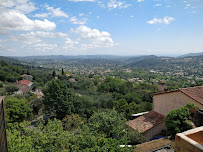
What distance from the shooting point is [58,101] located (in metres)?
23.5

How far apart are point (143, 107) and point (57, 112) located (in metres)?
13.9

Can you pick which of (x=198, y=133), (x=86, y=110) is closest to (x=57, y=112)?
(x=86, y=110)

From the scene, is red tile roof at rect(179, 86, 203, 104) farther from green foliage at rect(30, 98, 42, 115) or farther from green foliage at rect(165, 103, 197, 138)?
green foliage at rect(30, 98, 42, 115)

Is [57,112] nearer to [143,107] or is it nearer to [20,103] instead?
[20,103]

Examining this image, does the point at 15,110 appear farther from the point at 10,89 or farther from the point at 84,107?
the point at 10,89

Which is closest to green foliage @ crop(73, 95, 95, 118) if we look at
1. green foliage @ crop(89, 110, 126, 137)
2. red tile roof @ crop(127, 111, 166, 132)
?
red tile roof @ crop(127, 111, 166, 132)

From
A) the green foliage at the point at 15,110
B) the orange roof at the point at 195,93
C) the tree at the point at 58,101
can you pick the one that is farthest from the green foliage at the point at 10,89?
the orange roof at the point at 195,93

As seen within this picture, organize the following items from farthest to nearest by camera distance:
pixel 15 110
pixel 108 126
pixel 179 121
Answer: pixel 15 110, pixel 108 126, pixel 179 121

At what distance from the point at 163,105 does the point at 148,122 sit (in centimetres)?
245

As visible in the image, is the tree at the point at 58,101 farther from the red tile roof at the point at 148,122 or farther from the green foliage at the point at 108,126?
the green foliage at the point at 108,126

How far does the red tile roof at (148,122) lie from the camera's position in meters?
14.3

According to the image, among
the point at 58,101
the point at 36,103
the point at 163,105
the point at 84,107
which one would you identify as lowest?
the point at 36,103

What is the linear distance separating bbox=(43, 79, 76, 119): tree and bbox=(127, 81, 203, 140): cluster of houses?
1135 cm

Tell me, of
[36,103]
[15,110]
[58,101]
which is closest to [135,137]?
[58,101]
